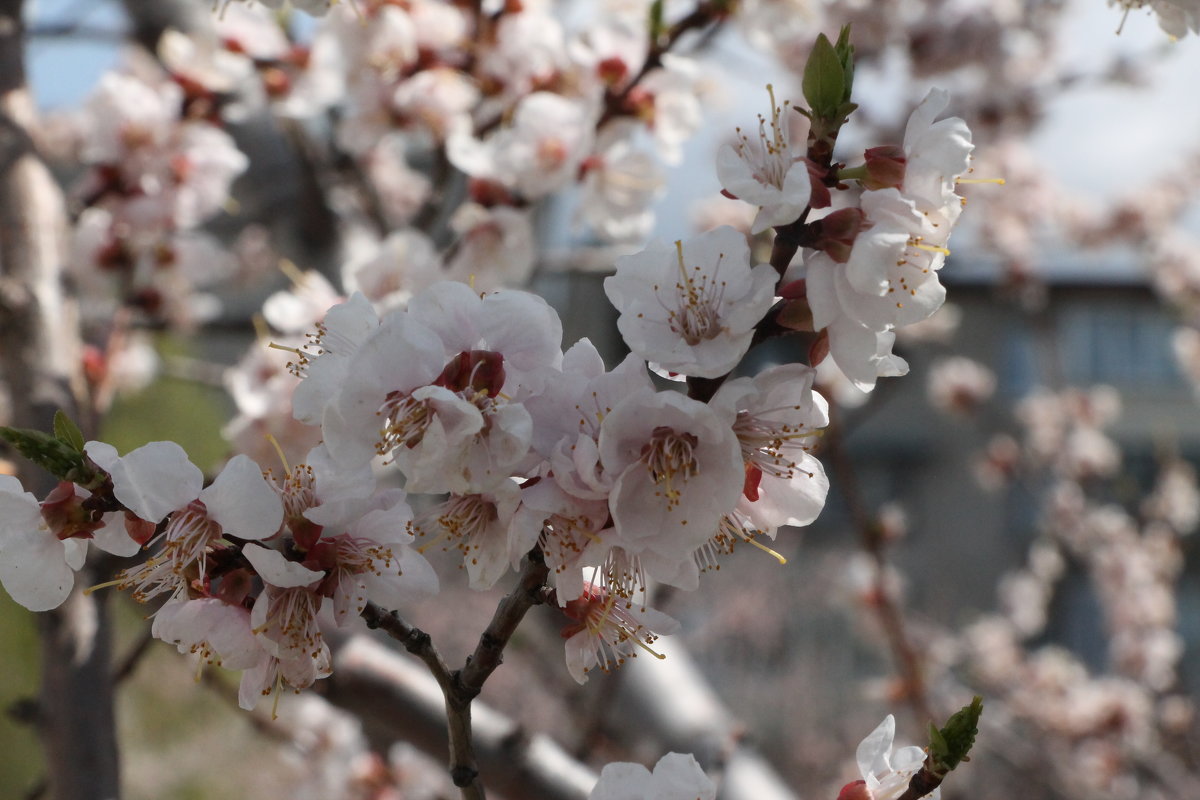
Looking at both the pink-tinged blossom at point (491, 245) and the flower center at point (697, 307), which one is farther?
the pink-tinged blossom at point (491, 245)

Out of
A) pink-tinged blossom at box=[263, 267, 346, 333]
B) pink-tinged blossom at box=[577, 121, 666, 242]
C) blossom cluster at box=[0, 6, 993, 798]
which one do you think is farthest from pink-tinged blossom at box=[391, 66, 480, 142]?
blossom cluster at box=[0, 6, 993, 798]

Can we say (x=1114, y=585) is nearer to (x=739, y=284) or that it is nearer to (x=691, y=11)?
(x=691, y=11)

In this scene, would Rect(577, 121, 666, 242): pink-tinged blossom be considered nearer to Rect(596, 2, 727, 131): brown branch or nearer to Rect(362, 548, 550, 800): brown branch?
Rect(596, 2, 727, 131): brown branch

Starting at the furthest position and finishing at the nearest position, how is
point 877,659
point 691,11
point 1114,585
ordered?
point 877,659 < point 1114,585 < point 691,11

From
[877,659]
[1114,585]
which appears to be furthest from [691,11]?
[877,659]

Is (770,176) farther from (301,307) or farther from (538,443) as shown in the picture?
Result: (301,307)

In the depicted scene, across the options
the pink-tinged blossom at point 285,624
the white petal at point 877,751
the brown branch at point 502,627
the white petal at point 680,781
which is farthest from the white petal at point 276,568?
the white petal at point 877,751

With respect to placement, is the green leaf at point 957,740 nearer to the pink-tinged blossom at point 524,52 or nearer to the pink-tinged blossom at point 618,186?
the pink-tinged blossom at point 618,186
